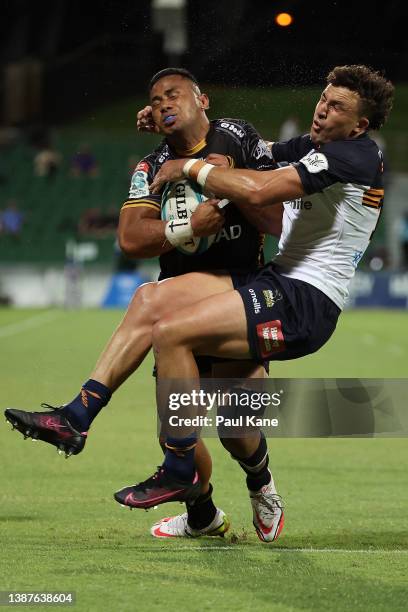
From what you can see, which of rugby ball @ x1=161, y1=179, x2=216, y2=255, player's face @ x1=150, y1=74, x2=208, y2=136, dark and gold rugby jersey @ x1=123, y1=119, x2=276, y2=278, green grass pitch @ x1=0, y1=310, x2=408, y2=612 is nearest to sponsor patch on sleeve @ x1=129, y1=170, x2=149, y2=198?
dark and gold rugby jersey @ x1=123, y1=119, x2=276, y2=278

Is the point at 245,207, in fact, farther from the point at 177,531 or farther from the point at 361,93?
the point at 177,531

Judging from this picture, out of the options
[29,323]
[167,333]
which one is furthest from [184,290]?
[29,323]

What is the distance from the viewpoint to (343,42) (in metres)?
7.11

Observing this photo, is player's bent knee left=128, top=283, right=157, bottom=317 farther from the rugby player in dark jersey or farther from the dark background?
the dark background

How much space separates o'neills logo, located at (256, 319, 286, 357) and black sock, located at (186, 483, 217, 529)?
1067 mm

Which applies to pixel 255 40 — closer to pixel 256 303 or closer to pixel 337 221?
pixel 337 221

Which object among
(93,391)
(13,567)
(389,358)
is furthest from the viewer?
(389,358)

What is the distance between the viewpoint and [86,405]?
18.1ft

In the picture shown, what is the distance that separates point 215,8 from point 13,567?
3.26m

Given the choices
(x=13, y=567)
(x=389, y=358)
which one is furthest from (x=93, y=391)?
(x=389, y=358)

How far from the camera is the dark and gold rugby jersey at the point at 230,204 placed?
5.73m

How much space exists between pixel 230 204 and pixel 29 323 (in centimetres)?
1549

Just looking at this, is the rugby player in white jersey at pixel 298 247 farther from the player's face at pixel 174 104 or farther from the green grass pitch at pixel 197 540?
the green grass pitch at pixel 197 540

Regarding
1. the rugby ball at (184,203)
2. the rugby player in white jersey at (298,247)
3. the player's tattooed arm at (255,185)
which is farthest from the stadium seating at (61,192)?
the player's tattooed arm at (255,185)
